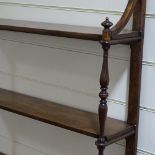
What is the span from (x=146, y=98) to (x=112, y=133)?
191 mm

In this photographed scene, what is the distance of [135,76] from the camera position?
3.95 feet

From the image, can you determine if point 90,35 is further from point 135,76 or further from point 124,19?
point 135,76

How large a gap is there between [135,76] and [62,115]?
318 mm

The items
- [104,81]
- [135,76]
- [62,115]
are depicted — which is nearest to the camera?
[104,81]

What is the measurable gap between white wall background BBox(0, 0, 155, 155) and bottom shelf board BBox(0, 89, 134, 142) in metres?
0.05

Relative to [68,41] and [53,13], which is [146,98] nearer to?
[68,41]

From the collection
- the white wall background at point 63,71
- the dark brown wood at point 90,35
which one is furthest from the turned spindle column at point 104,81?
the white wall background at point 63,71

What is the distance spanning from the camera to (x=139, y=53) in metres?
1.18

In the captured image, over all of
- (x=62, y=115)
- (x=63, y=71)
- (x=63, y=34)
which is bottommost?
(x=62, y=115)

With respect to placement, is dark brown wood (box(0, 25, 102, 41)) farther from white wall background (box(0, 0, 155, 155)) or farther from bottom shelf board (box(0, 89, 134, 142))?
bottom shelf board (box(0, 89, 134, 142))

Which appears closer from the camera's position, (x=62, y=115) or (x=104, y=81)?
(x=104, y=81)

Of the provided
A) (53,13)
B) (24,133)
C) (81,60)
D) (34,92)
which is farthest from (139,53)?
(24,133)

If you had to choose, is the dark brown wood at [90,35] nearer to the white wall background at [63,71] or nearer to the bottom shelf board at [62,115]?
the white wall background at [63,71]

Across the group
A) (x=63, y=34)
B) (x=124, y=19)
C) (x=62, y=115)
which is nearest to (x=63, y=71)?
(x=62, y=115)
